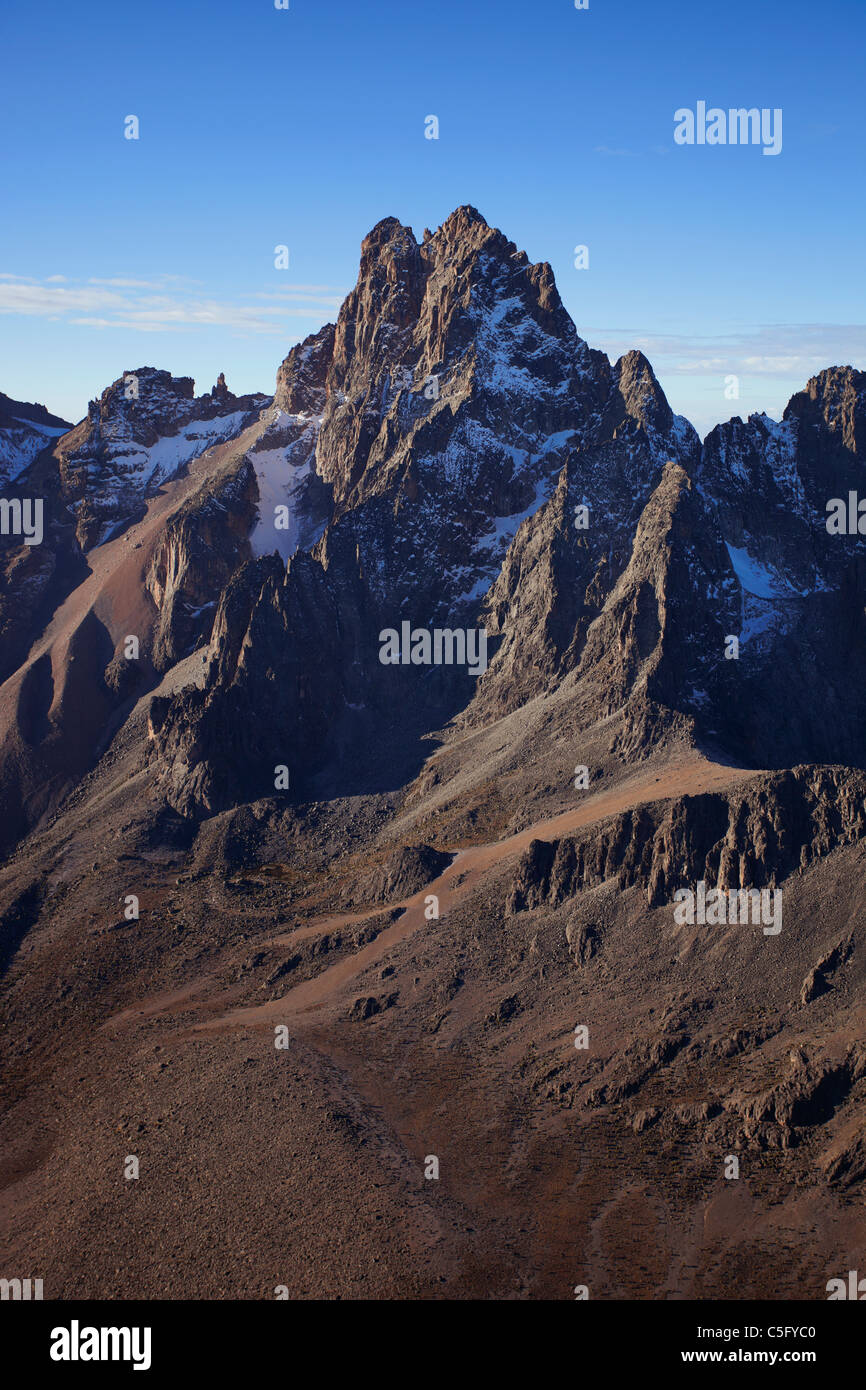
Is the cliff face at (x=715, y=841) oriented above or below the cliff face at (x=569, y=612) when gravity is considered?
below

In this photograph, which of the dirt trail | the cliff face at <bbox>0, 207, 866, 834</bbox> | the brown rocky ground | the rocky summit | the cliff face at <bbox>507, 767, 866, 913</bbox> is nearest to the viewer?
the brown rocky ground

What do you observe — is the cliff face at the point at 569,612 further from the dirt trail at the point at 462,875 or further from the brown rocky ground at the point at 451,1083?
the brown rocky ground at the point at 451,1083

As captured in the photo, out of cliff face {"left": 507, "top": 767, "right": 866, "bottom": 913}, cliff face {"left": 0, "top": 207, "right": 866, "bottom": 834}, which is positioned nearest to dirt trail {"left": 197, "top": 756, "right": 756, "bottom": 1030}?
cliff face {"left": 507, "top": 767, "right": 866, "bottom": 913}

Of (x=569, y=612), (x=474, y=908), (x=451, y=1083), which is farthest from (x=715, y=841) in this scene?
(x=569, y=612)

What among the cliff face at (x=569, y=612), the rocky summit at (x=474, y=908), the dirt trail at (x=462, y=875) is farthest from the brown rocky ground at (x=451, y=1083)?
the cliff face at (x=569, y=612)

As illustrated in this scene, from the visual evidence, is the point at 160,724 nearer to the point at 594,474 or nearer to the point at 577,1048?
the point at 594,474

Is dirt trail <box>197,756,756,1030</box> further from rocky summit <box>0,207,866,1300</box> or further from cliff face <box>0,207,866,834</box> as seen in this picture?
cliff face <box>0,207,866,834</box>
